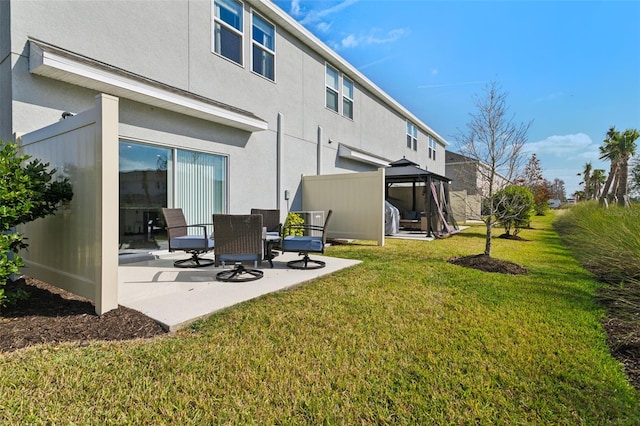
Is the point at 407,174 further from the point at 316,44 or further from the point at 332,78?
the point at 316,44

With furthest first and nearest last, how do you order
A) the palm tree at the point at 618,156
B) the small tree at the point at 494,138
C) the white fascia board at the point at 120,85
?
the palm tree at the point at 618,156 → the small tree at the point at 494,138 → the white fascia board at the point at 120,85

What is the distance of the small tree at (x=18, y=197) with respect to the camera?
351 cm

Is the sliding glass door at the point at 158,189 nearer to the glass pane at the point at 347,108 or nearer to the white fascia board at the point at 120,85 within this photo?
the white fascia board at the point at 120,85

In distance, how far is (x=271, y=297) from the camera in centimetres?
455

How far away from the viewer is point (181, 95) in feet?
22.2

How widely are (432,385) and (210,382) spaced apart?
1729mm

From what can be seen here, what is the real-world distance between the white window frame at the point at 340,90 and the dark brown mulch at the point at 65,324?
34.9 feet

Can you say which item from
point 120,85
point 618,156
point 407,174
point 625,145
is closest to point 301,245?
point 120,85

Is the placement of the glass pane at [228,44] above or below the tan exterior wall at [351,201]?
above

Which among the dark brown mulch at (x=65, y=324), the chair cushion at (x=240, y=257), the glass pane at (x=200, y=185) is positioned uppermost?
the glass pane at (x=200, y=185)

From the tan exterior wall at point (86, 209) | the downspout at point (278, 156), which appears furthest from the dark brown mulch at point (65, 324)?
the downspout at point (278, 156)

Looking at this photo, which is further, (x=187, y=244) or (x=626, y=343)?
(x=187, y=244)

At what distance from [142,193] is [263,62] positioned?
18.2 feet

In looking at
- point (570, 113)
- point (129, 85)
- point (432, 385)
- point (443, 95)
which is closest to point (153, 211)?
point (129, 85)
